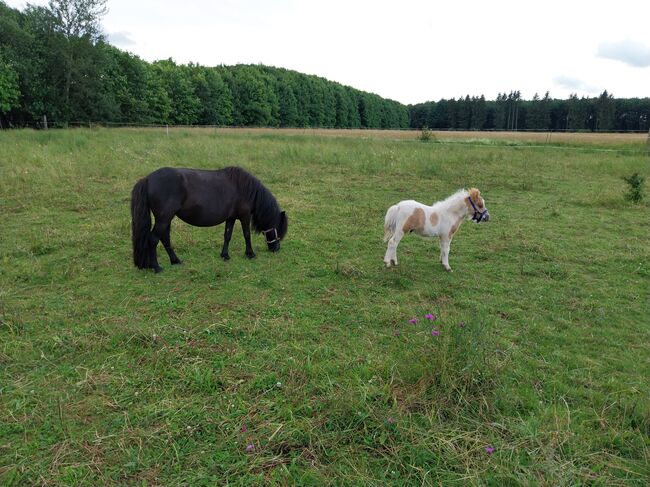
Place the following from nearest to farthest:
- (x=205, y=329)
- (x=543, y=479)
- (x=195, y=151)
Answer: (x=543, y=479) → (x=205, y=329) → (x=195, y=151)

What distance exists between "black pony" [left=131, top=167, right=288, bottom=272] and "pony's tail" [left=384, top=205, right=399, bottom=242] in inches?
72.4

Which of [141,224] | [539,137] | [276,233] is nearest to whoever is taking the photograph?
[141,224]

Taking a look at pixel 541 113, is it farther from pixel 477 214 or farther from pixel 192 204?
pixel 192 204

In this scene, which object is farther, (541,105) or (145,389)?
(541,105)

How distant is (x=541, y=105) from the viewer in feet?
295

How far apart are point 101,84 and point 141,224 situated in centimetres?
3922

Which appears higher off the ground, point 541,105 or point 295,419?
point 541,105

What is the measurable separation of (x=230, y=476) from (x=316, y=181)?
11.5 meters

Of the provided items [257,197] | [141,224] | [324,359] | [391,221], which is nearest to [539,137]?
[391,221]

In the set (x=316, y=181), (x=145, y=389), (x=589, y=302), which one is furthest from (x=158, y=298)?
(x=316, y=181)

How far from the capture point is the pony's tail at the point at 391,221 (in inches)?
234

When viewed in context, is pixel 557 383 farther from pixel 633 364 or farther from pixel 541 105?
pixel 541 105

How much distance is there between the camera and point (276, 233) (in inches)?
262

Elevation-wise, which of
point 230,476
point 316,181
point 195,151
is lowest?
point 230,476
